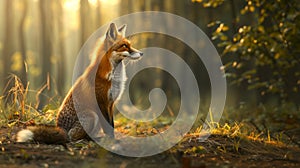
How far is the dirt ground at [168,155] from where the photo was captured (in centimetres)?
507

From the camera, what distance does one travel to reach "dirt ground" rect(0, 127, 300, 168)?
16.6 ft

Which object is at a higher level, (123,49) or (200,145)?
(123,49)

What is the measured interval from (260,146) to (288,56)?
3593 mm

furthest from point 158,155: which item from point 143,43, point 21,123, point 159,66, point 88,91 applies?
point 143,43

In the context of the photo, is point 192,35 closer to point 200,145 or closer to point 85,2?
point 85,2

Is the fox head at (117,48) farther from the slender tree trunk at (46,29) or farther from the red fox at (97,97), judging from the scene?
the slender tree trunk at (46,29)

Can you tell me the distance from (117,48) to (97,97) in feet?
3.00

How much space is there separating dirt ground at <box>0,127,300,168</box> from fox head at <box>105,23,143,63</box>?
157 cm

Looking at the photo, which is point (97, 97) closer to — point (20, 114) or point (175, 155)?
point (175, 155)

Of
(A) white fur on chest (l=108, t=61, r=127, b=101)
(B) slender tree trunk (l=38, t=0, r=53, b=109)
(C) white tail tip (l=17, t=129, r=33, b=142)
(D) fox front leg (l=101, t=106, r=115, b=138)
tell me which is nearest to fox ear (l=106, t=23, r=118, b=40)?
(A) white fur on chest (l=108, t=61, r=127, b=101)

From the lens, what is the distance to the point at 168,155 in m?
5.48

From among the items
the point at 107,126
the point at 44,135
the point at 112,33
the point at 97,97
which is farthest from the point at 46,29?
the point at 44,135

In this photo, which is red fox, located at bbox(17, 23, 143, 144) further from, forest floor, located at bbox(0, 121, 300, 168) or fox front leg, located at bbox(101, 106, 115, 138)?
forest floor, located at bbox(0, 121, 300, 168)

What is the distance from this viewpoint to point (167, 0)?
2366cm
